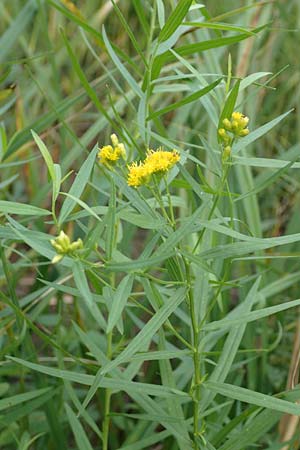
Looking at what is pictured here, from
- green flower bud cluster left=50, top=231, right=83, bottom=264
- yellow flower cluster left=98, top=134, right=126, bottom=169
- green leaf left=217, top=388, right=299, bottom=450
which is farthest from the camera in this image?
green leaf left=217, top=388, right=299, bottom=450

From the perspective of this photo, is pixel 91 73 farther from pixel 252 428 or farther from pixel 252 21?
pixel 252 428

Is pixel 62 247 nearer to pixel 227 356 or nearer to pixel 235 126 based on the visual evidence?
pixel 235 126

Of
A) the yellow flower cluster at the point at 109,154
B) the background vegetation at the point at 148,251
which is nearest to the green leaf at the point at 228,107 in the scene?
the background vegetation at the point at 148,251

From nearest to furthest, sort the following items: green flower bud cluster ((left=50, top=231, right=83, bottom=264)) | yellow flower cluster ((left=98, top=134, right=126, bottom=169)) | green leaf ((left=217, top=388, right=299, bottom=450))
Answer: green flower bud cluster ((left=50, top=231, right=83, bottom=264)) → yellow flower cluster ((left=98, top=134, right=126, bottom=169)) → green leaf ((left=217, top=388, right=299, bottom=450))

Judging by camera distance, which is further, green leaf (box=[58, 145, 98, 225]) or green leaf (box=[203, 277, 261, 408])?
green leaf (box=[203, 277, 261, 408])

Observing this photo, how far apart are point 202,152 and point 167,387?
0.83 meters

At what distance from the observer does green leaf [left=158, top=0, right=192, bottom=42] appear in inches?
32.2

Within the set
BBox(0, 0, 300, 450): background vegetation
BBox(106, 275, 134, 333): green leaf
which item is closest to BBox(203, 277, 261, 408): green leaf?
BBox(0, 0, 300, 450): background vegetation

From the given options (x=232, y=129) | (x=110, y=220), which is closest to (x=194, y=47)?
(x=232, y=129)

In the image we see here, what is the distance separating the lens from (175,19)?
84 centimetres

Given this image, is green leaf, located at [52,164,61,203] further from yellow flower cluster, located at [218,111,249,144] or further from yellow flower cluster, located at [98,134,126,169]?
yellow flower cluster, located at [218,111,249,144]

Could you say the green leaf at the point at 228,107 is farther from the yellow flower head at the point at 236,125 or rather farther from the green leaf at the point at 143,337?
the green leaf at the point at 143,337

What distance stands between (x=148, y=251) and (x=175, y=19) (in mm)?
251

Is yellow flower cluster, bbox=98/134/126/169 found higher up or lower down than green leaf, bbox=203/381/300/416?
higher up
